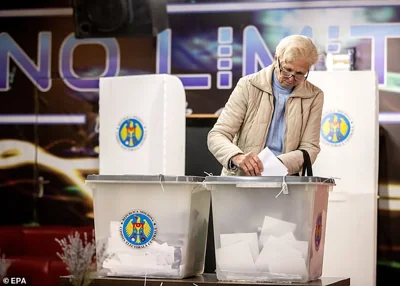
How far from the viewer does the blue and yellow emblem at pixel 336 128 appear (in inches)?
216

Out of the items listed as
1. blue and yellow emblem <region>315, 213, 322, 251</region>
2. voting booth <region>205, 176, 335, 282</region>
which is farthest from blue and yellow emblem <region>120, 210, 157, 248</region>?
blue and yellow emblem <region>315, 213, 322, 251</region>

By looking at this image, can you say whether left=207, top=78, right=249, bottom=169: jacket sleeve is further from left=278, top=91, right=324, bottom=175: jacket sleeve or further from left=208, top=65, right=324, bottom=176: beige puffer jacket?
left=278, top=91, right=324, bottom=175: jacket sleeve

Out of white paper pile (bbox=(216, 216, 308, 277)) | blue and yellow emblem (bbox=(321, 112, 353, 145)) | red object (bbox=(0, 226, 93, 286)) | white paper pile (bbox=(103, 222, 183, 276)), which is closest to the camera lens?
white paper pile (bbox=(216, 216, 308, 277))

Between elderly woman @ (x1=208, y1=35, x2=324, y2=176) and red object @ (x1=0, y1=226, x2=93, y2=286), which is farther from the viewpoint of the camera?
red object @ (x1=0, y1=226, x2=93, y2=286)

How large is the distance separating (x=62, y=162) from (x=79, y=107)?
55 cm

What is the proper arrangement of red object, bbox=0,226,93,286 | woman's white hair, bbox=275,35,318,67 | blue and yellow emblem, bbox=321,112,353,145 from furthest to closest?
red object, bbox=0,226,93,286
blue and yellow emblem, bbox=321,112,353,145
woman's white hair, bbox=275,35,318,67

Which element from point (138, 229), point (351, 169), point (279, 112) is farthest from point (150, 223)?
point (351, 169)

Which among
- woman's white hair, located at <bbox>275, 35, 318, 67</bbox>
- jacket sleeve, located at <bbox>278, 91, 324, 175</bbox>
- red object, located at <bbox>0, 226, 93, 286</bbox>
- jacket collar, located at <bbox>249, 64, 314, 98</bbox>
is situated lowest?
red object, located at <bbox>0, 226, 93, 286</bbox>

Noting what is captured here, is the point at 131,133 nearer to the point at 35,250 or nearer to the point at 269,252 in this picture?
the point at 35,250

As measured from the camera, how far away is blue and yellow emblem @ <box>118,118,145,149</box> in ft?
18.7

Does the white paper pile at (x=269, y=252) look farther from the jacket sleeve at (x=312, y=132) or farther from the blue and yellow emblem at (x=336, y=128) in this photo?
the blue and yellow emblem at (x=336, y=128)

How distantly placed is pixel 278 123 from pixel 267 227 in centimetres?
61

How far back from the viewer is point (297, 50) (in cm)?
315

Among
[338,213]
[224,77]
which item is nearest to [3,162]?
[224,77]
